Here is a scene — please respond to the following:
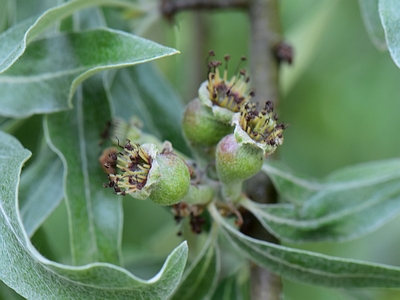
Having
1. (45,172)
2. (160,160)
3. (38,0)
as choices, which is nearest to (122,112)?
(45,172)

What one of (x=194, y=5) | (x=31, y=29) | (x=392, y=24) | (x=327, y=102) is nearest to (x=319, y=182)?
(x=392, y=24)

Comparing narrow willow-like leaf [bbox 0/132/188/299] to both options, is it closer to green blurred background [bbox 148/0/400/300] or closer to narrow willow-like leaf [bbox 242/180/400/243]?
narrow willow-like leaf [bbox 242/180/400/243]

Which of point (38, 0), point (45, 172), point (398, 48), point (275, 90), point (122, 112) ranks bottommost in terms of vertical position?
point (45, 172)

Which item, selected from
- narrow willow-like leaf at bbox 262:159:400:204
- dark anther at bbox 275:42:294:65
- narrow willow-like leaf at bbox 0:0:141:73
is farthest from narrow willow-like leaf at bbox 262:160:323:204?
narrow willow-like leaf at bbox 0:0:141:73

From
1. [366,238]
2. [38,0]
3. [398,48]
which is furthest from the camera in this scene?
[366,238]

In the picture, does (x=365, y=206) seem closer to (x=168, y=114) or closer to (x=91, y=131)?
(x=168, y=114)

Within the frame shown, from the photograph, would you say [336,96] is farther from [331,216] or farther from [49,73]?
[49,73]

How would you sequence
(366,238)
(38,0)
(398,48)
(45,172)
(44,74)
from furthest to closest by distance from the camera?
(366,238) → (38,0) → (45,172) → (44,74) → (398,48)
